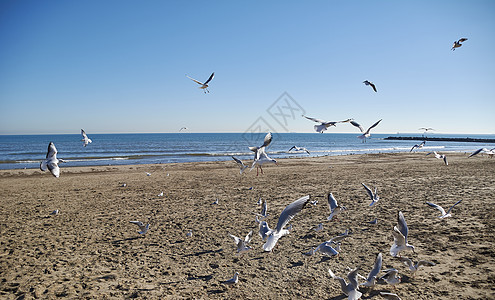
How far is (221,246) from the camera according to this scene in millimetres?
5379

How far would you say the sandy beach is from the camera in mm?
3852

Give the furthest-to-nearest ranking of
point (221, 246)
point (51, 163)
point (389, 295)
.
→ point (51, 163), point (221, 246), point (389, 295)

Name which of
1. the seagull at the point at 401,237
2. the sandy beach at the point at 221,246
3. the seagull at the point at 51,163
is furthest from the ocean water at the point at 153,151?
the seagull at the point at 401,237

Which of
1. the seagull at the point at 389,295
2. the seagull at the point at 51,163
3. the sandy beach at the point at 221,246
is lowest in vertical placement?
the sandy beach at the point at 221,246

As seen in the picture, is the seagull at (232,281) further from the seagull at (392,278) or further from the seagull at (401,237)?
the seagull at (401,237)

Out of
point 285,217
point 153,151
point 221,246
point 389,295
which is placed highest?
point 285,217

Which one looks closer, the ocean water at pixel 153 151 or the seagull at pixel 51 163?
the seagull at pixel 51 163

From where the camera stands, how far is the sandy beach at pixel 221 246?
152 inches

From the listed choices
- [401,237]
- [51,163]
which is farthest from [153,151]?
[401,237]

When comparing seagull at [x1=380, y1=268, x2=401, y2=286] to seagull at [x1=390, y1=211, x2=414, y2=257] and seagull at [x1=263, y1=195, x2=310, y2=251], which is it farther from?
seagull at [x1=263, y1=195, x2=310, y2=251]

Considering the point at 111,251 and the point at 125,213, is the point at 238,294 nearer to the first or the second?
the point at 111,251

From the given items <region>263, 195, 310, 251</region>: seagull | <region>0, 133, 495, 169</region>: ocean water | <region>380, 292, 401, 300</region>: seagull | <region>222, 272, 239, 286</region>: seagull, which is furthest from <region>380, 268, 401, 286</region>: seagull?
<region>0, 133, 495, 169</region>: ocean water

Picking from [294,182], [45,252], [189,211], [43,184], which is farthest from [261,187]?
[43,184]

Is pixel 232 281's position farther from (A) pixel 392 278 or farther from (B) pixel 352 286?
(A) pixel 392 278
